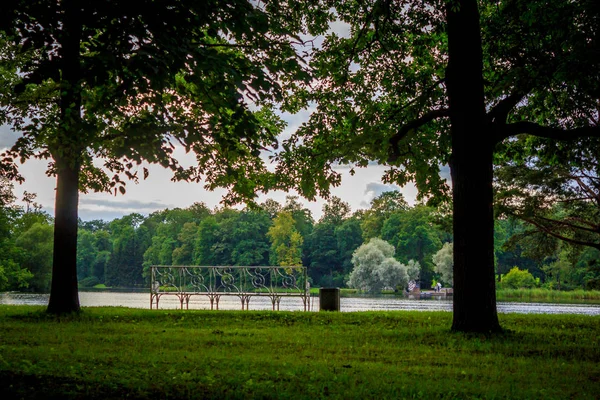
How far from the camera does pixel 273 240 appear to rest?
76.2 m

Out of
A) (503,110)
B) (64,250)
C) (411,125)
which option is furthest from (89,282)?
(503,110)

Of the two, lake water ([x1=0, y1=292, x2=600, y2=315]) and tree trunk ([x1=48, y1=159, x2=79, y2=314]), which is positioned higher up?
tree trunk ([x1=48, y1=159, x2=79, y2=314])

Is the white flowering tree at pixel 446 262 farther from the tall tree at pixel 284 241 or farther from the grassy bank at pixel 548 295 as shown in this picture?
the tall tree at pixel 284 241

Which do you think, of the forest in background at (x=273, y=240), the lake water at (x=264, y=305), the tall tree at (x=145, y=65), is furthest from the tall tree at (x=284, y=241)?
the tall tree at (x=145, y=65)

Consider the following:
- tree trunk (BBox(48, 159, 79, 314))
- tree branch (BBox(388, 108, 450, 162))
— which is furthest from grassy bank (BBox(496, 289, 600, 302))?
tree trunk (BBox(48, 159, 79, 314))

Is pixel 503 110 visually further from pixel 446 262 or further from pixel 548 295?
pixel 446 262

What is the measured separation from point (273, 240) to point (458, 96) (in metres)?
66.0

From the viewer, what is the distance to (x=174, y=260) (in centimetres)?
8188

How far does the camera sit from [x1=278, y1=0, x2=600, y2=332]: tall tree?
10328 mm

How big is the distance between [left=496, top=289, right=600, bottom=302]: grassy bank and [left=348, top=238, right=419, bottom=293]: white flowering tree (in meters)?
10.8

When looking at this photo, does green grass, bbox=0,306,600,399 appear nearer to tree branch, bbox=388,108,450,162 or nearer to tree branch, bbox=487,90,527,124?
tree branch, bbox=388,108,450,162

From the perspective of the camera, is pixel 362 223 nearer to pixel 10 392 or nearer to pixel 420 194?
pixel 420 194

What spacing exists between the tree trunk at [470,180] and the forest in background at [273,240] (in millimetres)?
47228

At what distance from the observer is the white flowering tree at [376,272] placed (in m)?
62.7
